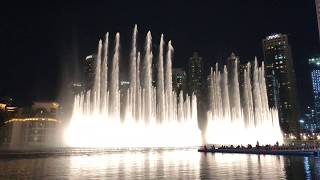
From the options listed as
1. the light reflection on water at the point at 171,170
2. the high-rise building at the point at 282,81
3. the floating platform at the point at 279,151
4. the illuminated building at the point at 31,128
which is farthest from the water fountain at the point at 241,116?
the high-rise building at the point at 282,81

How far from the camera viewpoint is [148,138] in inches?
2370

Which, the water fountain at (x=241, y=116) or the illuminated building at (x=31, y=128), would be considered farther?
the illuminated building at (x=31, y=128)

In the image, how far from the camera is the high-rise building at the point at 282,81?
180250mm

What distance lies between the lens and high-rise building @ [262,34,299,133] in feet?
591

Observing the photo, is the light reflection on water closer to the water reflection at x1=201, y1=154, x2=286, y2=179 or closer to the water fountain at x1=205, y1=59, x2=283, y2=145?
the water reflection at x1=201, y1=154, x2=286, y2=179

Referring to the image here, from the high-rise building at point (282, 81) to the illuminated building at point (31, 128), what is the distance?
400 ft

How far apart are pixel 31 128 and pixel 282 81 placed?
465 ft

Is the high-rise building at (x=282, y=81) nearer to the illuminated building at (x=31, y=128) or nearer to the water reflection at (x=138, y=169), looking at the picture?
the illuminated building at (x=31, y=128)

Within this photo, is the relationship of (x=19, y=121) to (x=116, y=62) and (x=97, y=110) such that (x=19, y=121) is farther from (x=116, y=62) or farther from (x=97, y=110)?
(x=116, y=62)

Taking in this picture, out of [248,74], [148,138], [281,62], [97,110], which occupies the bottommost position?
[148,138]

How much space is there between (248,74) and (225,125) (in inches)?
537

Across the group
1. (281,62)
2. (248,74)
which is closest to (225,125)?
(248,74)

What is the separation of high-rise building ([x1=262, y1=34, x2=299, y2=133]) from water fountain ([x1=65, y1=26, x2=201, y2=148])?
12744 cm

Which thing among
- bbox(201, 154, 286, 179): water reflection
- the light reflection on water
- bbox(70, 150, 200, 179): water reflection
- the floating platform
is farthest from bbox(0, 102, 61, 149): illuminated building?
Result: bbox(201, 154, 286, 179): water reflection
